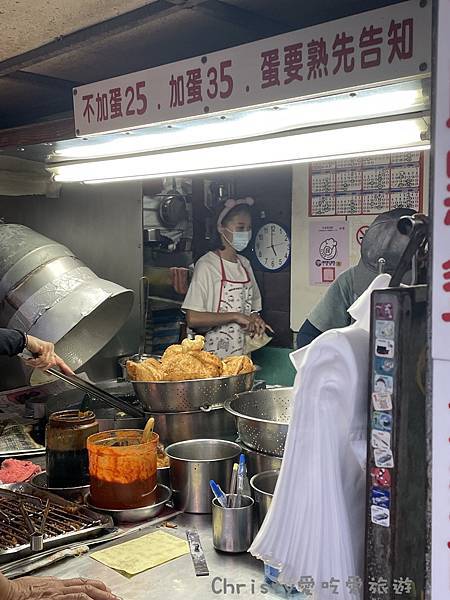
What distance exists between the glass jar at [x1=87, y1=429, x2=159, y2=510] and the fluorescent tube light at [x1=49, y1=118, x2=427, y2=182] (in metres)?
1.01

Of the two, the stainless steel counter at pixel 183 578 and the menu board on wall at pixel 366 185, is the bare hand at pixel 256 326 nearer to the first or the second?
the menu board on wall at pixel 366 185

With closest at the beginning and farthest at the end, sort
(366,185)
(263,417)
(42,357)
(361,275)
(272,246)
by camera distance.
→ (263,417) → (42,357) → (361,275) → (366,185) → (272,246)

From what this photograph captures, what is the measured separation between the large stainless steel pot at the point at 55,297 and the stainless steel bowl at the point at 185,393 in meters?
0.60

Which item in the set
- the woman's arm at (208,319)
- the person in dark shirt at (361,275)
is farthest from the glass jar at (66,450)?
the woman's arm at (208,319)

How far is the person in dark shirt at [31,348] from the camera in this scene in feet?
8.99

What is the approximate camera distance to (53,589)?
158 centimetres

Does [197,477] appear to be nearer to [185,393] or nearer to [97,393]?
[185,393]

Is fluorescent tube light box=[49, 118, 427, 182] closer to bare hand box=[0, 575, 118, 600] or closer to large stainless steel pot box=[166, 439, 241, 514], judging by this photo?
large stainless steel pot box=[166, 439, 241, 514]

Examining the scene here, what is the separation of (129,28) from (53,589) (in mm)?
1702

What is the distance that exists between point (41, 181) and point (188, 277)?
1943 mm

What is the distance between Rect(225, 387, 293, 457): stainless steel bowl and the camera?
2.01 meters

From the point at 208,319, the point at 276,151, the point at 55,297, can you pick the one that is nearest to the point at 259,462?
the point at 276,151

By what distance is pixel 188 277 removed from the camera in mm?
5668

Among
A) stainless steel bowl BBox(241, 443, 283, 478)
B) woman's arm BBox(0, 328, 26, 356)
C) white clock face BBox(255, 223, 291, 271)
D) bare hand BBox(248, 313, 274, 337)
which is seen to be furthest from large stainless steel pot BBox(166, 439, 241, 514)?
white clock face BBox(255, 223, 291, 271)
